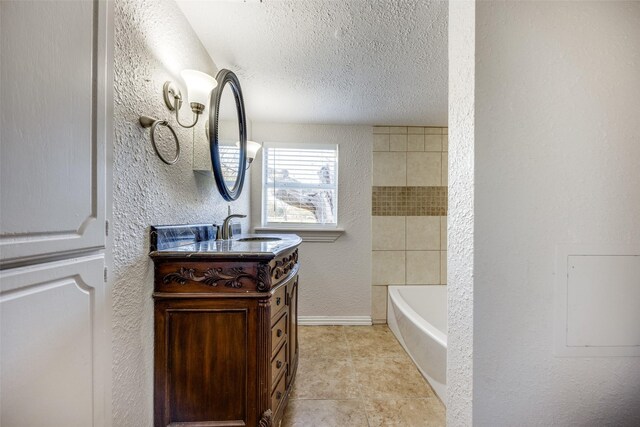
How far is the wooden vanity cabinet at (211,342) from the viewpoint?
38.6 inches

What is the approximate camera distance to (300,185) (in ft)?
8.66

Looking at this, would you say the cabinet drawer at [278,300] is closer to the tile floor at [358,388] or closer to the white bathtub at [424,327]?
the tile floor at [358,388]

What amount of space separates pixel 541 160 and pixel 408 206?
6.59 ft

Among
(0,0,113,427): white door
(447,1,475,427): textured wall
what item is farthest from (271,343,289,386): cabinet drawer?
(447,1,475,427): textured wall

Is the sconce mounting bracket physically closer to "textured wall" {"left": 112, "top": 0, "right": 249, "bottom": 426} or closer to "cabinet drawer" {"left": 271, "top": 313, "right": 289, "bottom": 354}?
"textured wall" {"left": 112, "top": 0, "right": 249, "bottom": 426}

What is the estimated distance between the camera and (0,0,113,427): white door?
1.56 feet

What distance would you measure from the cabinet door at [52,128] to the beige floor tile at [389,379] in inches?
66.8

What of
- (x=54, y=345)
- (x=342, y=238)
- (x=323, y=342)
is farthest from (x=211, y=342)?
(x=342, y=238)

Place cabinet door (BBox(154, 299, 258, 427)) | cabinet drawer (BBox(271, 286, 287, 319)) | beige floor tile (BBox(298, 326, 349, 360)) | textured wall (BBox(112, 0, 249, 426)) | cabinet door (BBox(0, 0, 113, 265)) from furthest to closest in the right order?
beige floor tile (BBox(298, 326, 349, 360)) → cabinet drawer (BBox(271, 286, 287, 319)) → cabinet door (BBox(154, 299, 258, 427)) → textured wall (BBox(112, 0, 249, 426)) → cabinet door (BBox(0, 0, 113, 265))

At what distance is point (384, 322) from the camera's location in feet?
8.55

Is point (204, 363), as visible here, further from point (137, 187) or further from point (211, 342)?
point (137, 187)

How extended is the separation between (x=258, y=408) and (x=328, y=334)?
145 cm

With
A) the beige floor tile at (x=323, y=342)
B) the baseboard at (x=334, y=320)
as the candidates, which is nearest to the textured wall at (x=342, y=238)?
the baseboard at (x=334, y=320)

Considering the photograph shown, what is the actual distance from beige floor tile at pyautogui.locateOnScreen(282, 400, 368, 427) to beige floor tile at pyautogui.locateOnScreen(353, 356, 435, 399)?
146mm
